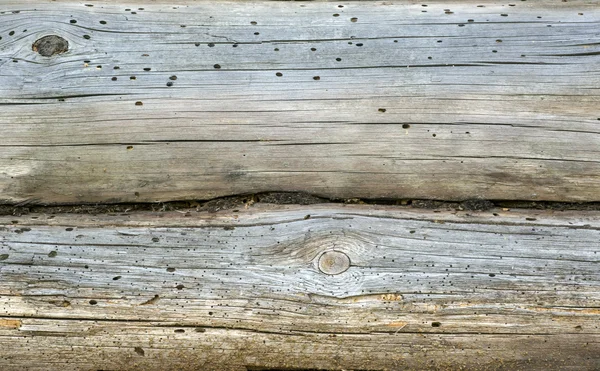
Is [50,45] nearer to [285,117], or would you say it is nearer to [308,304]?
[285,117]

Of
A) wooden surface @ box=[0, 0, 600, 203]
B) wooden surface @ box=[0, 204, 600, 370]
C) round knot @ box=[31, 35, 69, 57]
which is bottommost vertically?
wooden surface @ box=[0, 204, 600, 370]

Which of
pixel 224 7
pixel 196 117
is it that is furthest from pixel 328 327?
pixel 224 7

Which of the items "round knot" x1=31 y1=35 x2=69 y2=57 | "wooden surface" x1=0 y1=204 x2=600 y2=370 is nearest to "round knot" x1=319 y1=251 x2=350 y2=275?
"wooden surface" x1=0 y1=204 x2=600 y2=370

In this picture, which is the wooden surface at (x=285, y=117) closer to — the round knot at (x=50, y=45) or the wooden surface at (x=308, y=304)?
the round knot at (x=50, y=45)

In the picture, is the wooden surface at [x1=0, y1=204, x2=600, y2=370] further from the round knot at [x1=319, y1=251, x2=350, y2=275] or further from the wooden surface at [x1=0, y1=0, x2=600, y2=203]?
the wooden surface at [x1=0, y1=0, x2=600, y2=203]

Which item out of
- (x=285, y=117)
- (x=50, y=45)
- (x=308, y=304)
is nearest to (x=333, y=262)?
(x=308, y=304)

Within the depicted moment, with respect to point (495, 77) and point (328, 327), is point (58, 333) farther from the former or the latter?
point (495, 77)

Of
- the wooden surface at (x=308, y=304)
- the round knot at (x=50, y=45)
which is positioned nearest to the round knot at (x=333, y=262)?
the wooden surface at (x=308, y=304)
